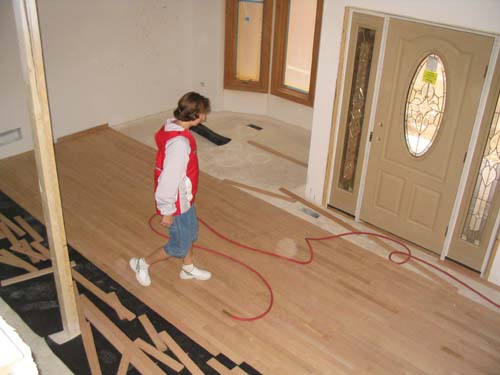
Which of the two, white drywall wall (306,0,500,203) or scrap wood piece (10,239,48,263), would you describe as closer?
white drywall wall (306,0,500,203)

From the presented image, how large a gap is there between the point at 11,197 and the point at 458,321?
439 cm

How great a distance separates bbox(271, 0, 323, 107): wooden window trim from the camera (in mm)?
7316

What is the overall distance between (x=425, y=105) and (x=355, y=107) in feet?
2.43

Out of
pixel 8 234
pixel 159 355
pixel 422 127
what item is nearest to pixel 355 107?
pixel 422 127

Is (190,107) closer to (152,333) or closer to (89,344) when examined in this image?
(152,333)

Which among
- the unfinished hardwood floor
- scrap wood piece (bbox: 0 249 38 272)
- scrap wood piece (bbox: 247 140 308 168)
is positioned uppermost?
scrap wood piece (bbox: 0 249 38 272)

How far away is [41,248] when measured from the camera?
4.87 m

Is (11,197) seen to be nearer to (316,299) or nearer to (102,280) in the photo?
(102,280)

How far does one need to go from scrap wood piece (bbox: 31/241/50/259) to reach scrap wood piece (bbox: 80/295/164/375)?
0.69 m

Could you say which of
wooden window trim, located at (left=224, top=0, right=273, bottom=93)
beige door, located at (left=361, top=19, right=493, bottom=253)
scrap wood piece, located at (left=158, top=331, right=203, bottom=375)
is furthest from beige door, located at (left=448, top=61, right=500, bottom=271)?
wooden window trim, located at (left=224, top=0, right=273, bottom=93)

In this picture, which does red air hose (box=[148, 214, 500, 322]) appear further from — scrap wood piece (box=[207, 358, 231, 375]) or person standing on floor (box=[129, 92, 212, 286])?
person standing on floor (box=[129, 92, 212, 286])

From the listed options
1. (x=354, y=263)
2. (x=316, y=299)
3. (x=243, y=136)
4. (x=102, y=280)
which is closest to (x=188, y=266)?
(x=102, y=280)

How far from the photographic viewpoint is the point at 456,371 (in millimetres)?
3953

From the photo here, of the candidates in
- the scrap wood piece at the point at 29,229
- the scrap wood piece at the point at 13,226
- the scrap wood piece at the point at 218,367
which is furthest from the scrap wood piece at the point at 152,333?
the scrap wood piece at the point at 13,226
